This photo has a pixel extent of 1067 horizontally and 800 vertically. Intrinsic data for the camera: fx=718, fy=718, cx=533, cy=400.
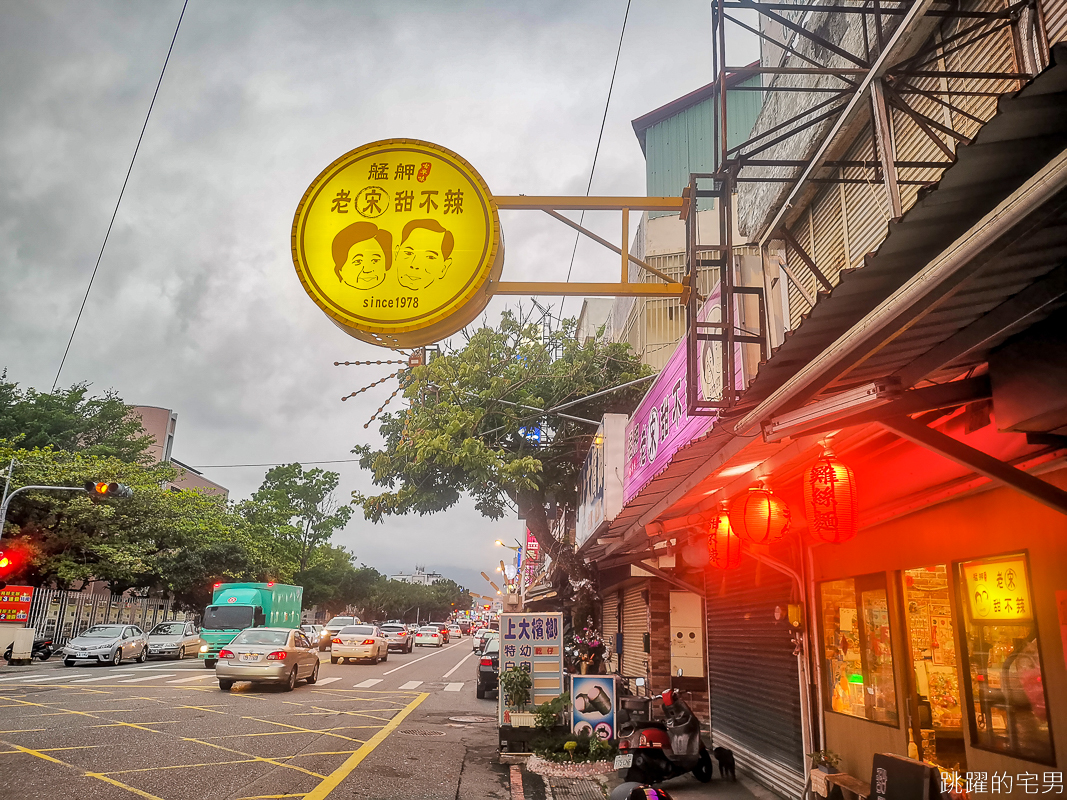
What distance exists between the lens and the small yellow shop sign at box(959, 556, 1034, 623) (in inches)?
183

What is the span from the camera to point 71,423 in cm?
4331

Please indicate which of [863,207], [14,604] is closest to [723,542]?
[863,207]

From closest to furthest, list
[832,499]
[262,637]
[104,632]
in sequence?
1. [832,499]
2. [262,637]
3. [104,632]

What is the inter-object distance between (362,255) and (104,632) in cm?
2617

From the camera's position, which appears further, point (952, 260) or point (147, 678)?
point (147, 678)

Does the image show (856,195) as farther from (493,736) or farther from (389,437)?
(389,437)

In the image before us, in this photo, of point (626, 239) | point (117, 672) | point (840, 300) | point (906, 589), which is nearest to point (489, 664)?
point (117, 672)

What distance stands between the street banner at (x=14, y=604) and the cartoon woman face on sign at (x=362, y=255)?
81.4ft

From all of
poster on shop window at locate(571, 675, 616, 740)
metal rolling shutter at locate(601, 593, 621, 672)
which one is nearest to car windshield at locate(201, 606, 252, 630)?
metal rolling shutter at locate(601, 593, 621, 672)

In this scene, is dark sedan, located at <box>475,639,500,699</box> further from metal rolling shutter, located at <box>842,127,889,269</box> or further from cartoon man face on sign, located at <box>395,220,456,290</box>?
cartoon man face on sign, located at <box>395,220,456,290</box>

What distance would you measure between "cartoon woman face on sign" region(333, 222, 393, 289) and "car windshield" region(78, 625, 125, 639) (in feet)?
83.9

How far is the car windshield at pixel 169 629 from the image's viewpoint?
30.2 metres

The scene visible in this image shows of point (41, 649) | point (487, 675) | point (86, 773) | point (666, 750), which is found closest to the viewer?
point (86, 773)

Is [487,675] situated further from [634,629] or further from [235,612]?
[235,612]
